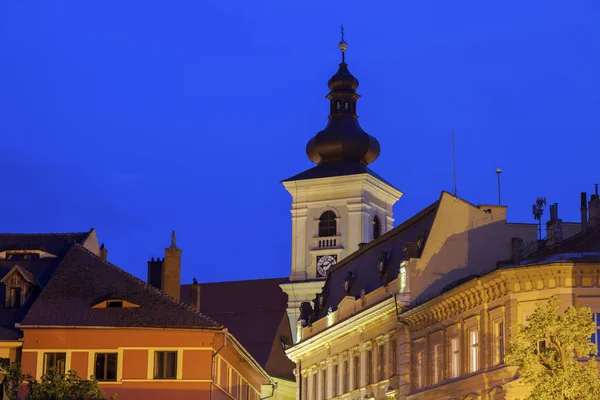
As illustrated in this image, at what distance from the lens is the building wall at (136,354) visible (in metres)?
66.8

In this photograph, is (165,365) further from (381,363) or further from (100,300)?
(381,363)

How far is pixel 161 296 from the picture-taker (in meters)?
68.9

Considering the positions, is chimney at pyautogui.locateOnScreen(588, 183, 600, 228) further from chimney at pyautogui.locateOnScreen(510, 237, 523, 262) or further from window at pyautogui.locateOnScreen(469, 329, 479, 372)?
window at pyautogui.locateOnScreen(469, 329, 479, 372)

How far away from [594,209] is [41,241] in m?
29.3

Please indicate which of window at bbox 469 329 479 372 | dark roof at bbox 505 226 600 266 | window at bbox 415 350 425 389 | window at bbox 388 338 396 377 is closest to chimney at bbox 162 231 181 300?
window at bbox 388 338 396 377

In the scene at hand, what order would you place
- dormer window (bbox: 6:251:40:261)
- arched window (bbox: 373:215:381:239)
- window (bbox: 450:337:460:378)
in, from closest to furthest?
window (bbox: 450:337:460:378), dormer window (bbox: 6:251:40:261), arched window (bbox: 373:215:381:239)

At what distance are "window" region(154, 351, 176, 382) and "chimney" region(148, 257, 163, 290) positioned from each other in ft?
55.9

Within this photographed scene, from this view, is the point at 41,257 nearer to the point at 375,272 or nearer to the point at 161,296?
the point at 161,296

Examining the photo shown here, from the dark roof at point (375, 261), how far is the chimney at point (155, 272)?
9499 mm

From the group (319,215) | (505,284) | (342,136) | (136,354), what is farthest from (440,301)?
(342,136)

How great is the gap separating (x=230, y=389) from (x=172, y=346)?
32.1ft

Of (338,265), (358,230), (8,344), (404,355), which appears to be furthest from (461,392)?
(358,230)

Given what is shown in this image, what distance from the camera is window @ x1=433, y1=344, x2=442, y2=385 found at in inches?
2347

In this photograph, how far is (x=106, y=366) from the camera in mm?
67375
